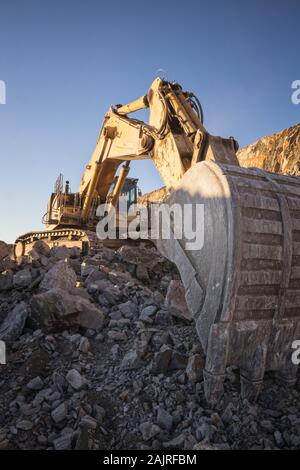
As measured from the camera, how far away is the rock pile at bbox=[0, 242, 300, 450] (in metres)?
1.95

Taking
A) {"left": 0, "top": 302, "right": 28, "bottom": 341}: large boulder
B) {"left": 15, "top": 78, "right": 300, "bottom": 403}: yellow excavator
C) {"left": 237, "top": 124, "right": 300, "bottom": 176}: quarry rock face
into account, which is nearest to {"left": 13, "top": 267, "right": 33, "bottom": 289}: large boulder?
{"left": 0, "top": 302, "right": 28, "bottom": 341}: large boulder

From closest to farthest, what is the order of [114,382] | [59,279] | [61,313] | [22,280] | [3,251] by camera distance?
[114,382] → [61,313] → [59,279] → [22,280] → [3,251]

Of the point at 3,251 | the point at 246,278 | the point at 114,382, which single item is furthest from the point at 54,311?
the point at 3,251

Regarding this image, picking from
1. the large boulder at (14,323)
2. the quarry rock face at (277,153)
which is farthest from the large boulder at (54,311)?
the quarry rock face at (277,153)

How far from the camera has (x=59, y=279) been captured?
363 cm

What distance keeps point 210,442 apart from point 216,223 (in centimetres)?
138

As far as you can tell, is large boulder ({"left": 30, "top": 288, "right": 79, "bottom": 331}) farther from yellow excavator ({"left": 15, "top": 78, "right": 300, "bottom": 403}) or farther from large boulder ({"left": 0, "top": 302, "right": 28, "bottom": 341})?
yellow excavator ({"left": 15, "top": 78, "right": 300, "bottom": 403})

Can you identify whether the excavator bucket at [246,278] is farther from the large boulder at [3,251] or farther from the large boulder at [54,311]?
the large boulder at [3,251]

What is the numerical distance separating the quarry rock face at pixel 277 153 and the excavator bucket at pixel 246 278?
46.6 feet

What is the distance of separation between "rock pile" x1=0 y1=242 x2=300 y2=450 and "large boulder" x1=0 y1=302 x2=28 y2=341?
0.04 feet

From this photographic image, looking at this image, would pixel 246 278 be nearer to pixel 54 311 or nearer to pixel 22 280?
pixel 54 311

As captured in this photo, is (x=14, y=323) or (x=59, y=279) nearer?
(x=14, y=323)

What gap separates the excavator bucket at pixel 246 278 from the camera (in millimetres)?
2041

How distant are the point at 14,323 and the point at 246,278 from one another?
235 cm
